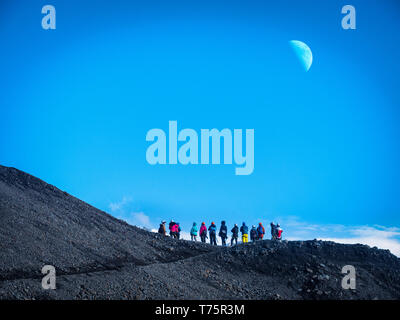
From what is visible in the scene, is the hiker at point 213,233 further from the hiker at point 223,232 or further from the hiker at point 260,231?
the hiker at point 260,231

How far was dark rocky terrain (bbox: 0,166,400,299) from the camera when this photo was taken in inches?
661

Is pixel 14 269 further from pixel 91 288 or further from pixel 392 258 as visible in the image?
pixel 392 258

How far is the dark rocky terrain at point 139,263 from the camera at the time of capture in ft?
55.1

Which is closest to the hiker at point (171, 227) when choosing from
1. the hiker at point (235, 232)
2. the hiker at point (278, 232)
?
the hiker at point (235, 232)

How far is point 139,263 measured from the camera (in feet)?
72.2

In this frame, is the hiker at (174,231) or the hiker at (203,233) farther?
the hiker at (203,233)

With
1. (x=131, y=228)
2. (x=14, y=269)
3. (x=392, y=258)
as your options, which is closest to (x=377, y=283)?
(x=392, y=258)

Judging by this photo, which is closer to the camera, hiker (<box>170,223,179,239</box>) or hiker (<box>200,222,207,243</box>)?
hiker (<box>170,223,179,239</box>)

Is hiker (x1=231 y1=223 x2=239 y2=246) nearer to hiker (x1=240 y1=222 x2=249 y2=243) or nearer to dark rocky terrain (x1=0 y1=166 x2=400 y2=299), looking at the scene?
hiker (x1=240 y1=222 x2=249 y2=243)

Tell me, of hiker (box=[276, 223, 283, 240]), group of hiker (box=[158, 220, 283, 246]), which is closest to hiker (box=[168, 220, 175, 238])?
group of hiker (box=[158, 220, 283, 246])

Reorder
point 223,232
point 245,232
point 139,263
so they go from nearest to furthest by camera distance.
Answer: point 139,263
point 245,232
point 223,232

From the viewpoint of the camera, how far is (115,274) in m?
18.2

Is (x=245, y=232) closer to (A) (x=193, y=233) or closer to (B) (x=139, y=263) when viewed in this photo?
(A) (x=193, y=233)

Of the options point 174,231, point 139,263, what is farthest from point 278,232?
point 139,263
